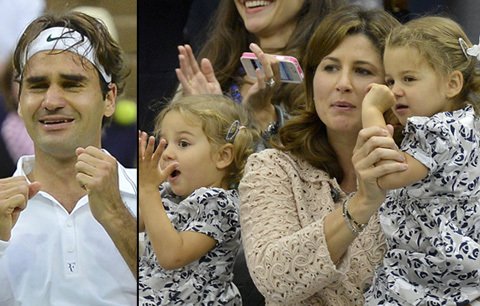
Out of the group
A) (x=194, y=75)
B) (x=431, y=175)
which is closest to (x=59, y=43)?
(x=194, y=75)

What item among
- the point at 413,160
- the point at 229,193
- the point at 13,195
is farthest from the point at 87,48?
the point at 413,160

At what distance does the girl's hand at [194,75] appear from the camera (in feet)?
10.5

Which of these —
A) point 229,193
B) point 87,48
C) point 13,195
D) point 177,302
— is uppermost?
point 87,48

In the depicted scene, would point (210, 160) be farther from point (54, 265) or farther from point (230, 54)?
point (54, 265)

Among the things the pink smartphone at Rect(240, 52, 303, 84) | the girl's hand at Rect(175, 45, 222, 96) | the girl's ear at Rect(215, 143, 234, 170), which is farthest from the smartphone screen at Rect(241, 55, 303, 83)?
the girl's ear at Rect(215, 143, 234, 170)

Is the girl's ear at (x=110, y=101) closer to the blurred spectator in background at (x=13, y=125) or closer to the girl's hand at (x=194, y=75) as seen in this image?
the blurred spectator in background at (x=13, y=125)

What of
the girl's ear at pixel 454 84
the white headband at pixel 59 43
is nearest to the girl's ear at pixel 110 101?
the white headband at pixel 59 43

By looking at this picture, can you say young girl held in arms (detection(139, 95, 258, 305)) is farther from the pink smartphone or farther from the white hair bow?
the white hair bow

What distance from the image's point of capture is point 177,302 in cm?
304

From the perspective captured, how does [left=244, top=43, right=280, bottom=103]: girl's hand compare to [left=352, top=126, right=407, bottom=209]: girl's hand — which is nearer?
[left=352, top=126, right=407, bottom=209]: girl's hand

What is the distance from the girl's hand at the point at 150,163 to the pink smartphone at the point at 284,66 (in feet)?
1.23

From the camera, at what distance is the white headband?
2779 millimetres

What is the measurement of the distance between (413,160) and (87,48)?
876 mm

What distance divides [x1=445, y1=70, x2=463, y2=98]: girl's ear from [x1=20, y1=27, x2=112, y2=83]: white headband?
92 cm
